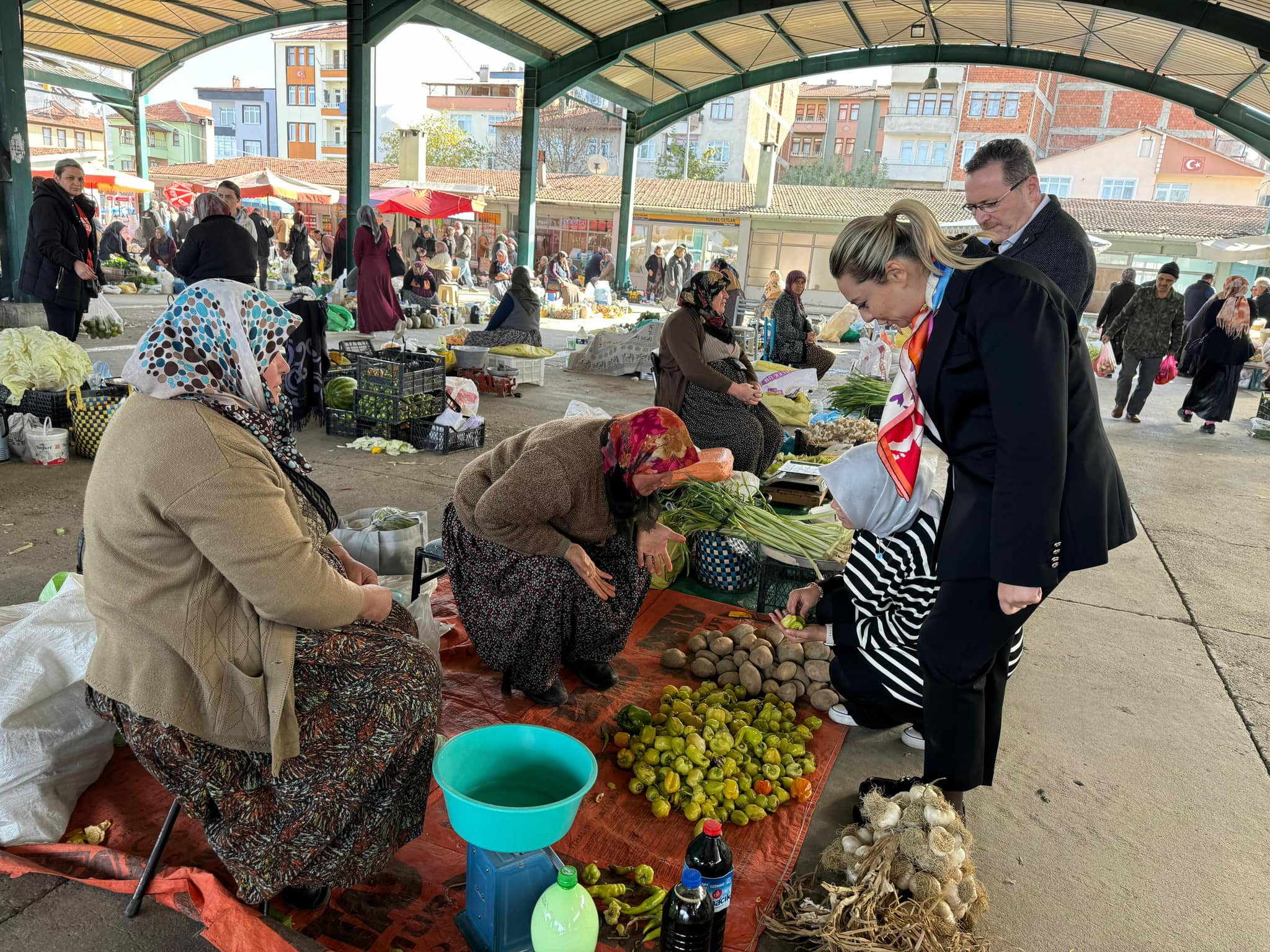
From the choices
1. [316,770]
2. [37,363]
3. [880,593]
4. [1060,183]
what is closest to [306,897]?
[316,770]

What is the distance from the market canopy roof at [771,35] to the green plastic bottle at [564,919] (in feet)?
35.1

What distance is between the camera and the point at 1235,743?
9.73ft

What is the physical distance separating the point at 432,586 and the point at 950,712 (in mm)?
2150

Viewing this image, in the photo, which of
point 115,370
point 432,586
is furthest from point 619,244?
point 432,586

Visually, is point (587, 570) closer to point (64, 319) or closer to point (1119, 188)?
point (64, 319)

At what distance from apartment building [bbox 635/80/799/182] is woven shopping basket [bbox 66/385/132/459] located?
35115 mm

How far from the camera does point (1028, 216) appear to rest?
3.33 m

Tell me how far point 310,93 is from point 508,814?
182ft

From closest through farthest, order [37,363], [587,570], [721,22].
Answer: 1. [587,570]
2. [37,363]
3. [721,22]

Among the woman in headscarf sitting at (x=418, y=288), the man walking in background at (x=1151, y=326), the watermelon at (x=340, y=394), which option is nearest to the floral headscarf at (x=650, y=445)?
the watermelon at (x=340, y=394)

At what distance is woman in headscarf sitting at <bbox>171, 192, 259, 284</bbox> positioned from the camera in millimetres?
5680

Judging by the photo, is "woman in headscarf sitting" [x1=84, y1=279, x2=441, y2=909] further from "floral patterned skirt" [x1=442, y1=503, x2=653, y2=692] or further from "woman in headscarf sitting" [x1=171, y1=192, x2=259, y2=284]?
"woman in headscarf sitting" [x1=171, y1=192, x2=259, y2=284]

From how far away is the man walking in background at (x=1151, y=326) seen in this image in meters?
8.59

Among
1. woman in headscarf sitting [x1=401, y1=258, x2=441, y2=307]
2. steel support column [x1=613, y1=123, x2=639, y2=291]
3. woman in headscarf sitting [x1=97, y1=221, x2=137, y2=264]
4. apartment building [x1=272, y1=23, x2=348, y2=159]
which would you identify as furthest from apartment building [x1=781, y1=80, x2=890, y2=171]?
woman in headscarf sitting [x1=401, y1=258, x2=441, y2=307]
